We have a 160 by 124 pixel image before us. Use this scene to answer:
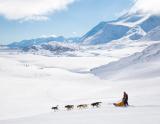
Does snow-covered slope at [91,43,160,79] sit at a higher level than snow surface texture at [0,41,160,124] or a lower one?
higher

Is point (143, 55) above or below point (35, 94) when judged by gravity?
above

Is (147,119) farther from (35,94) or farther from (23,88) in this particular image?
(23,88)

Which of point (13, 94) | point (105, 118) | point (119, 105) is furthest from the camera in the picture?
point (13, 94)

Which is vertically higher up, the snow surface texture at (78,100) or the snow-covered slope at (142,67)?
the snow-covered slope at (142,67)

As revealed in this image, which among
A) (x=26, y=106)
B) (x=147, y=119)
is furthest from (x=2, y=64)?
(x=147, y=119)

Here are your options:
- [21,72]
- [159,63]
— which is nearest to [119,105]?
[159,63]

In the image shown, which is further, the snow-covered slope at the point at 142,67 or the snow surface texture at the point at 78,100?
the snow-covered slope at the point at 142,67

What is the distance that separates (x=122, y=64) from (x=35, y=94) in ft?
271

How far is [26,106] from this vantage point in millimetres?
55531

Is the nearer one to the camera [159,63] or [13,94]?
[13,94]

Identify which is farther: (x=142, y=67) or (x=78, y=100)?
(x=142, y=67)

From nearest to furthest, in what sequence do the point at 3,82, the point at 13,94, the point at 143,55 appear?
the point at 13,94 < the point at 3,82 < the point at 143,55

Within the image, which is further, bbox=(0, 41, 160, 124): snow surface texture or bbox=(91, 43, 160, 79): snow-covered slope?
bbox=(91, 43, 160, 79): snow-covered slope

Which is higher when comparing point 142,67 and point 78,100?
point 142,67
